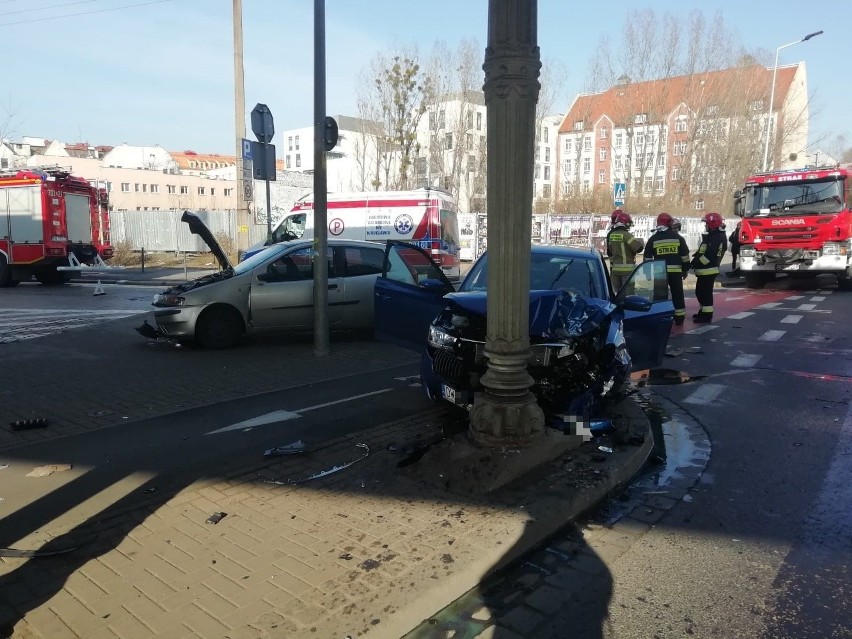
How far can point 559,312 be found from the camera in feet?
17.3

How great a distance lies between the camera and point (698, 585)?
320 centimetres

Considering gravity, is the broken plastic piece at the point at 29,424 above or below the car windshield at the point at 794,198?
below

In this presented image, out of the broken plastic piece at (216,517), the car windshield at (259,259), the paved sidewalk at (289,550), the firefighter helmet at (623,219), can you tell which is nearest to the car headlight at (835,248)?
the firefighter helmet at (623,219)

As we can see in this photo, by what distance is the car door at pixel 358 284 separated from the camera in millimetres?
9703

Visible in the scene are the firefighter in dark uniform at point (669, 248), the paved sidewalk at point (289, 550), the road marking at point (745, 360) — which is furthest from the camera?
the firefighter in dark uniform at point (669, 248)

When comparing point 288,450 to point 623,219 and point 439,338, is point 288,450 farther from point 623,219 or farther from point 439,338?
point 623,219

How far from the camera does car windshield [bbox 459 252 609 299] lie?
6.30 metres

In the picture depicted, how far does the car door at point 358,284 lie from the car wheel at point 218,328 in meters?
1.60

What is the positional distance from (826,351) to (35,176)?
2014cm

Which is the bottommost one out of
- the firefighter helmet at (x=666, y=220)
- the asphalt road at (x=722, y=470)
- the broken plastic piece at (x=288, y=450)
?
the asphalt road at (x=722, y=470)

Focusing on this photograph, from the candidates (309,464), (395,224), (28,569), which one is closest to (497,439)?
(309,464)

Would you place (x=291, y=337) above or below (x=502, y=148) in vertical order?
below

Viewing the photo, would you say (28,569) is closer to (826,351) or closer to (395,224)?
(826,351)

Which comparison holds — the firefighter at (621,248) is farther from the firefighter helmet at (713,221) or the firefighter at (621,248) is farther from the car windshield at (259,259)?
the car windshield at (259,259)
